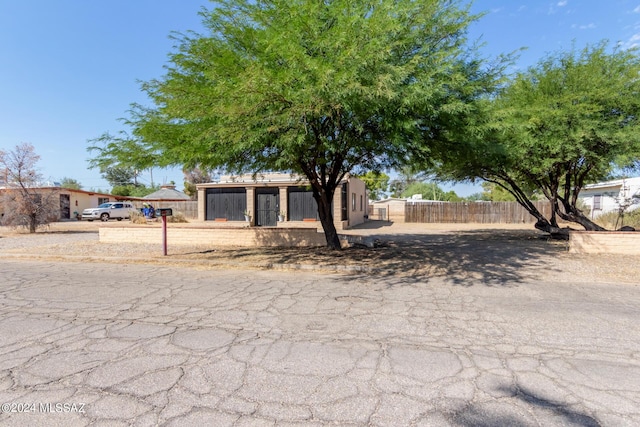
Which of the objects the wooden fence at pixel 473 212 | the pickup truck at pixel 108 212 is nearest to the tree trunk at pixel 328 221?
the wooden fence at pixel 473 212

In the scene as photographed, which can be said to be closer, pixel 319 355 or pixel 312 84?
pixel 319 355

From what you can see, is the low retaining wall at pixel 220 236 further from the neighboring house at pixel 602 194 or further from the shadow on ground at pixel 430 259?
the neighboring house at pixel 602 194

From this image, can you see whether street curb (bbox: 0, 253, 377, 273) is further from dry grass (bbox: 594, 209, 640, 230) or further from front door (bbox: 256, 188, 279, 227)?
dry grass (bbox: 594, 209, 640, 230)

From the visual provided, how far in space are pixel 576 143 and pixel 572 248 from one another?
336 cm

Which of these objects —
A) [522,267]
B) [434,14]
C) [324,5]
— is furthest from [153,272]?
[522,267]

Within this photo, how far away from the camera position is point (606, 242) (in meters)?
11.0

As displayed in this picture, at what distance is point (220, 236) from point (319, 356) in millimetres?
10446

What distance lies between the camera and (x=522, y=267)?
9.09m

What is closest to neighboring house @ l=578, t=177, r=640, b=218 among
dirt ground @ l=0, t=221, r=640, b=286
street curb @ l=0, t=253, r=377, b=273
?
dirt ground @ l=0, t=221, r=640, b=286

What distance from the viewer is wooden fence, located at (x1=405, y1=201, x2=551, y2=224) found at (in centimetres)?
2880

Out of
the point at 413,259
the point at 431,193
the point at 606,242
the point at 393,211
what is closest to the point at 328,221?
the point at 413,259

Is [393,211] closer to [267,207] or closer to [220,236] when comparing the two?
[267,207]

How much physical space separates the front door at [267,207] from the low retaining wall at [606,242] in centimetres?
1667

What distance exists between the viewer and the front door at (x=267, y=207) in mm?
23672
